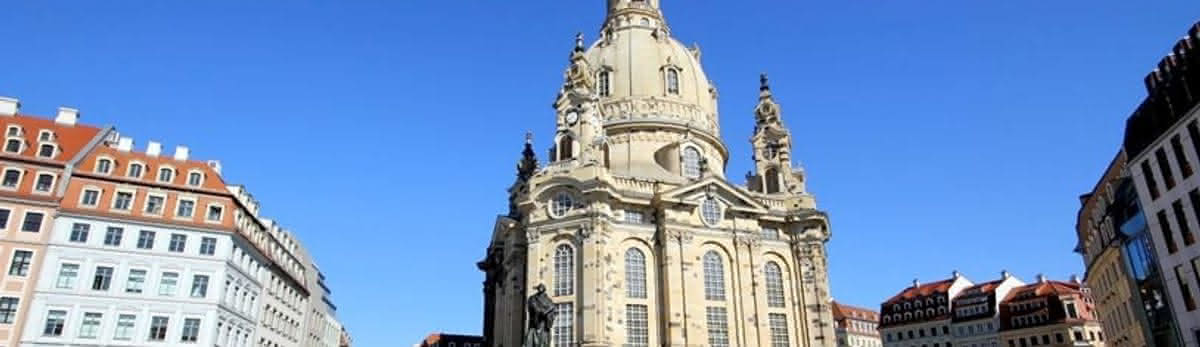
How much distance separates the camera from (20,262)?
38.5 meters

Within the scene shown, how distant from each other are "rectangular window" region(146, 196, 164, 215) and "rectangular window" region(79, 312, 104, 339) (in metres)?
6.05

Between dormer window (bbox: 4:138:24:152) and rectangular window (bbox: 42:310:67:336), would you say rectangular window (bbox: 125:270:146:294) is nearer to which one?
rectangular window (bbox: 42:310:67:336)

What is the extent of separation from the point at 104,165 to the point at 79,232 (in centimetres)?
436

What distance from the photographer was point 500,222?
56.0 meters

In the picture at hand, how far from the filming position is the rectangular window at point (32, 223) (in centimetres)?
3925

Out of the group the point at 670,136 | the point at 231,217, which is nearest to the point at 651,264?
the point at 670,136

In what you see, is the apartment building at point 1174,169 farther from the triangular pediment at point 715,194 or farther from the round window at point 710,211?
Answer: the round window at point 710,211

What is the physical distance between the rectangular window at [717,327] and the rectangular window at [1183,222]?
81.6ft

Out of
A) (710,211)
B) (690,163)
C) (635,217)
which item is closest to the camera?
(635,217)

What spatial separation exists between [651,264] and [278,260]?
26654 mm

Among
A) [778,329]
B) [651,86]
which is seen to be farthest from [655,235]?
[651,86]

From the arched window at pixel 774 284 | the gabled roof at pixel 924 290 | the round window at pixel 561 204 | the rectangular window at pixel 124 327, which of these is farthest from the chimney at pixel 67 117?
the gabled roof at pixel 924 290

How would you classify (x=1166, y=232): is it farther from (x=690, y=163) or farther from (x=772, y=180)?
(x=690, y=163)

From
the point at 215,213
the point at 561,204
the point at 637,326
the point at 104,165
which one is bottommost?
the point at 637,326
